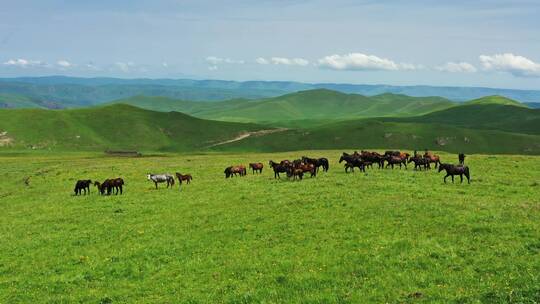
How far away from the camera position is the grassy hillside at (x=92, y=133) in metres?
166

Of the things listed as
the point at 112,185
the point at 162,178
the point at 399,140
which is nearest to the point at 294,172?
the point at 162,178

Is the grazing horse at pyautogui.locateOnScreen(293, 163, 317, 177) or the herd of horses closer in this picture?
the herd of horses

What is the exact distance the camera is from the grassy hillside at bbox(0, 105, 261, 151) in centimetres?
16638

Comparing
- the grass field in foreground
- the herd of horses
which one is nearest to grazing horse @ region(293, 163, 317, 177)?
the herd of horses

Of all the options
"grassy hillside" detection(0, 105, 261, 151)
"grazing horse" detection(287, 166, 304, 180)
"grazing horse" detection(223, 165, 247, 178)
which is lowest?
"grassy hillside" detection(0, 105, 261, 151)

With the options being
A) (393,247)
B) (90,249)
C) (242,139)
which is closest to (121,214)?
(90,249)

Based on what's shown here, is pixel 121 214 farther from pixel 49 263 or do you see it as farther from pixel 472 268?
pixel 472 268

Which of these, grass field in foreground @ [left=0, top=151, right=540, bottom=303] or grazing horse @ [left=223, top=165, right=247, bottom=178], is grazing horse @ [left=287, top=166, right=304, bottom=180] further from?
grazing horse @ [left=223, top=165, right=247, bottom=178]

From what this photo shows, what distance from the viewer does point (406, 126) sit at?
185625mm

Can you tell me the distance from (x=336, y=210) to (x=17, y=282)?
17982 millimetres

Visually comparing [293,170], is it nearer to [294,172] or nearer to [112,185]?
[294,172]

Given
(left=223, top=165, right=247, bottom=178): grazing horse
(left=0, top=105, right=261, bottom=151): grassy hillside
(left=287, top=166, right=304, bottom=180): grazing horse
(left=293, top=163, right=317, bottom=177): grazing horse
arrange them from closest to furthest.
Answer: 1. (left=287, top=166, right=304, bottom=180): grazing horse
2. (left=293, top=163, right=317, bottom=177): grazing horse
3. (left=223, top=165, right=247, bottom=178): grazing horse
4. (left=0, top=105, right=261, bottom=151): grassy hillside

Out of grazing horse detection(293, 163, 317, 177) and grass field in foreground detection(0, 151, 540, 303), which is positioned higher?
grazing horse detection(293, 163, 317, 177)

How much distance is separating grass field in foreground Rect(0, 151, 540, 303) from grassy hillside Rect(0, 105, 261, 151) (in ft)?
451
